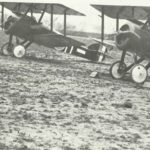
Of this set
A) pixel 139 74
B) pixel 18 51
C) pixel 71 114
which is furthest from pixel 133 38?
pixel 18 51

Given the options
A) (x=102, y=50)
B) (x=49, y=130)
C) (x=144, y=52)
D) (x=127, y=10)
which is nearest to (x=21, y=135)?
(x=49, y=130)

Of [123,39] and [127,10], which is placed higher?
[127,10]

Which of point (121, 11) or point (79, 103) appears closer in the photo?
point (79, 103)

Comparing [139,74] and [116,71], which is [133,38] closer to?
[139,74]

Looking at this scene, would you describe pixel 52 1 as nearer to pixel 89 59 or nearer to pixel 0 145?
pixel 89 59

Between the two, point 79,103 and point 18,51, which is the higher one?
point 18,51

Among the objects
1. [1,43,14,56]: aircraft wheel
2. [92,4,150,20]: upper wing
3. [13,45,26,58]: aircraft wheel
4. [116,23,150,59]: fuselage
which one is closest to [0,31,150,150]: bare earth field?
[116,23,150,59]: fuselage

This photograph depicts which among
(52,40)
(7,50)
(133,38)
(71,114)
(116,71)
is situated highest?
(133,38)

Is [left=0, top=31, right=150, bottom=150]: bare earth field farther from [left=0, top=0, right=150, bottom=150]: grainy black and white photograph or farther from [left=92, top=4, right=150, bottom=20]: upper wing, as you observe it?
[left=92, top=4, right=150, bottom=20]: upper wing
